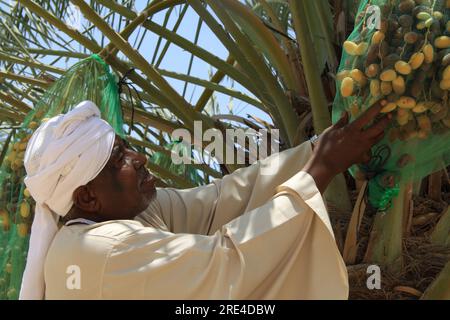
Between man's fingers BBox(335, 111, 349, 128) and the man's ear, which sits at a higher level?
man's fingers BBox(335, 111, 349, 128)

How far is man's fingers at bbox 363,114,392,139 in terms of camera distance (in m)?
1.87

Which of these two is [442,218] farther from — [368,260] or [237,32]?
[237,32]

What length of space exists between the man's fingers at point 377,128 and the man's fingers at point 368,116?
0.06 feet

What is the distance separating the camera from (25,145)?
2432 millimetres

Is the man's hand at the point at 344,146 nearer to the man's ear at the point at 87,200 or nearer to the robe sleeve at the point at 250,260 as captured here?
the robe sleeve at the point at 250,260

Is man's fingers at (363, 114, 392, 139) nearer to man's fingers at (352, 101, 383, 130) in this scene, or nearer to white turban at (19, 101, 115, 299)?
man's fingers at (352, 101, 383, 130)

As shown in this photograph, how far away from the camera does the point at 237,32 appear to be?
2.53 meters

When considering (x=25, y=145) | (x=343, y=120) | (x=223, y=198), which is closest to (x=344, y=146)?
(x=343, y=120)

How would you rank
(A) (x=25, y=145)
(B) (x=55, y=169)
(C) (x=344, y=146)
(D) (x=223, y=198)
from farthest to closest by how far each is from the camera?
1. (A) (x=25, y=145)
2. (D) (x=223, y=198)
3. (B) (x=55, y=169)
4. (C) (x=344, y=146)

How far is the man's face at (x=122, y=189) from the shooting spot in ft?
6.89

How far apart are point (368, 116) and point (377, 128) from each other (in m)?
0.04

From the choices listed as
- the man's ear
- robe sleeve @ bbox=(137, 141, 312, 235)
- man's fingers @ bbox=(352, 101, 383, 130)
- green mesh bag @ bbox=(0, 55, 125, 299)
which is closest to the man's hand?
man's fingers @ bbox=(352, 101, 383, 130)

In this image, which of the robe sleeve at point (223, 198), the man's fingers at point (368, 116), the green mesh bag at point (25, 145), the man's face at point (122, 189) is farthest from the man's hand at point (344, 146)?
the green mesh bag at point (25, 145)

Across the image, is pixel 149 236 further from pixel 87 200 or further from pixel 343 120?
pixel 343 120
